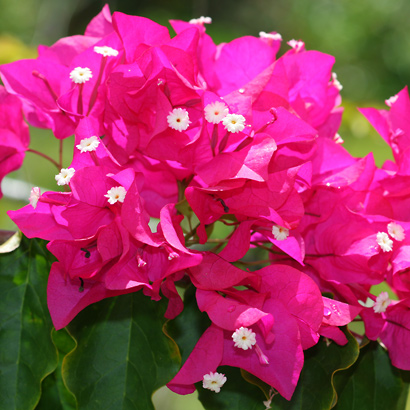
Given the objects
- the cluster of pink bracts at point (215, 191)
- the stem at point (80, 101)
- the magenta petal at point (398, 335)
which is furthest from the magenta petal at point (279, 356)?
the stem at point (80, 101)

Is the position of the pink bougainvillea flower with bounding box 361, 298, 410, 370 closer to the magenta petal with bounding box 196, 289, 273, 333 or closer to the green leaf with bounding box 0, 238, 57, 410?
the magenta petal with bounding box 196, 289, 273, 333

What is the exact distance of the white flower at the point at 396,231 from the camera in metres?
0.48

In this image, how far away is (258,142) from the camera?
45cm

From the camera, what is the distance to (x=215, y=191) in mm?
442

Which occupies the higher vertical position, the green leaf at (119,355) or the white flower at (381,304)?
the white flower at (381,304)

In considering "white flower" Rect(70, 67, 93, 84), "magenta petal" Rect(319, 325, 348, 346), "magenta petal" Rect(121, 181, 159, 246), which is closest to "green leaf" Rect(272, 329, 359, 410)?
"magenta petal" Rect(319, 325, 348, 346)

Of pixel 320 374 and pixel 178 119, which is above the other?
pixel 178 119

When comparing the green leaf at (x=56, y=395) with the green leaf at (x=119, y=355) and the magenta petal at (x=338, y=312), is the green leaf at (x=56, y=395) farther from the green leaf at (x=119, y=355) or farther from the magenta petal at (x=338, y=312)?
the magenta petal at (x=338, y=312)

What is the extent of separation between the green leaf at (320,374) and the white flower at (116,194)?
0.19m

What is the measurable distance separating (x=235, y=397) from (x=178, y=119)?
0.71ft

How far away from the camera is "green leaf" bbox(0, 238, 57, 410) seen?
1.60 ft

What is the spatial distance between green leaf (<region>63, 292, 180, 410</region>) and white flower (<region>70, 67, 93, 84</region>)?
17 cm

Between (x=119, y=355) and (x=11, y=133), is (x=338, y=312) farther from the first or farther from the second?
(x=11, y=133)

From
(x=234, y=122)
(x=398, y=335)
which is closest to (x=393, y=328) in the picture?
(x=398, y=335)
